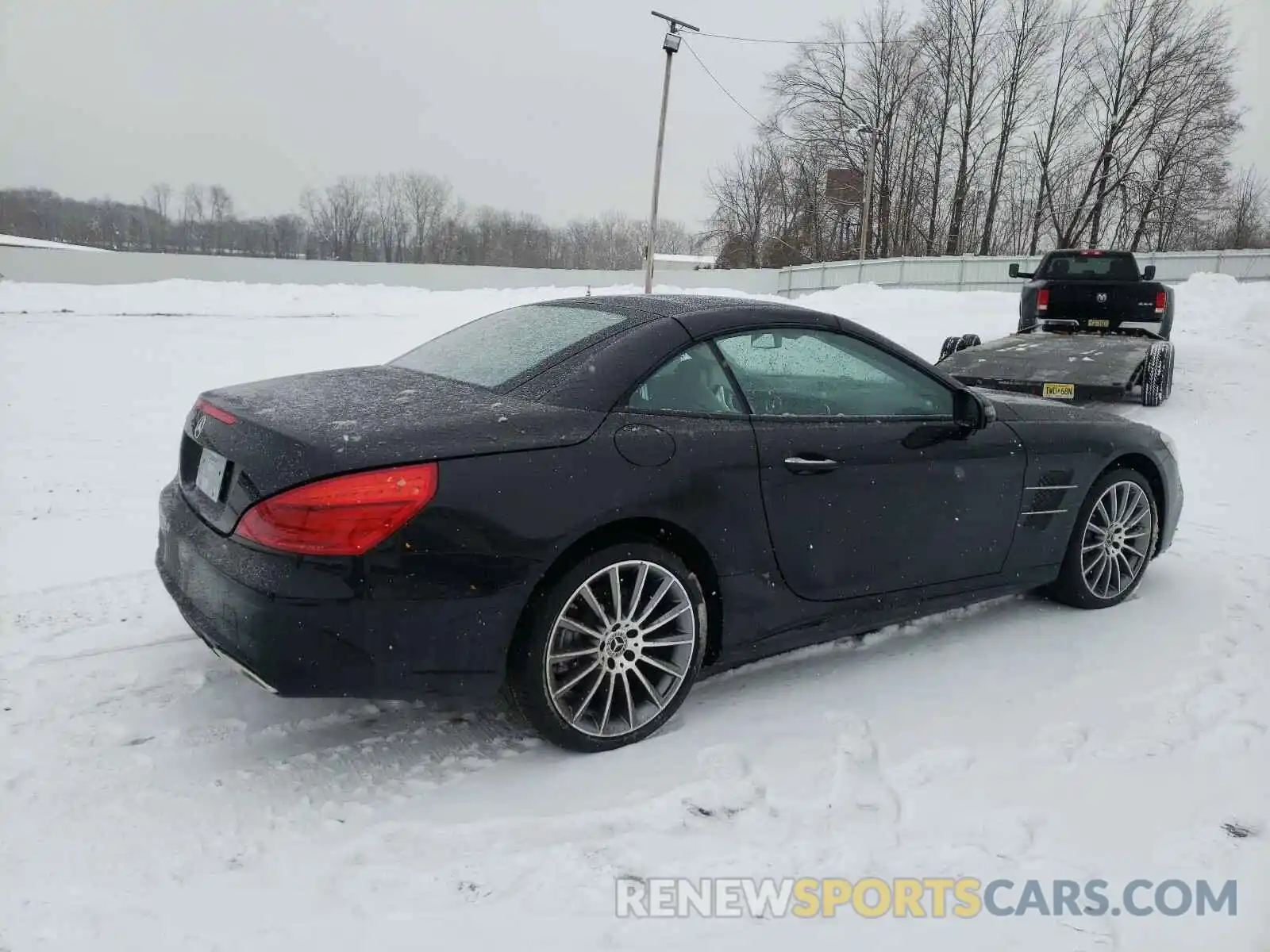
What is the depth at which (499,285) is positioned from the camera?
3008 centimetres

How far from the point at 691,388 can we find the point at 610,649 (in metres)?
0.92

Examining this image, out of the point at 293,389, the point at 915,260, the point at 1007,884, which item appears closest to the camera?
the point at 1007,884

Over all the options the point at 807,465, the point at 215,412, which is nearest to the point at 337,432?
the point at 215,412

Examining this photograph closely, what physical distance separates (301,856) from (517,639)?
800mm

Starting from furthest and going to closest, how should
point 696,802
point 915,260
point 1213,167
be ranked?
point 1213,167 → point 915,260 → point 696,802

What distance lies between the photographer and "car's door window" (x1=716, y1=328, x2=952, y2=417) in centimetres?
334

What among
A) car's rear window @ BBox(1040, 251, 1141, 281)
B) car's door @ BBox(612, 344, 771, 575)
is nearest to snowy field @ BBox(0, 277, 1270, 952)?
car's door @ BBox(612, 344, 771, 575)

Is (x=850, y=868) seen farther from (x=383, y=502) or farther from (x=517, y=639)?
(x=383, y=502)

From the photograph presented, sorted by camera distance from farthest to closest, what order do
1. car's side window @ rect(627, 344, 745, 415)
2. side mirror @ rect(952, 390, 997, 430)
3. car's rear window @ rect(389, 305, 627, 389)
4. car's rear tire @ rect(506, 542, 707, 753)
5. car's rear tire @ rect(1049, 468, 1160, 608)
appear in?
car's rear tire @ rect(1049, 468, 1160, 608), side mirror @ rect(952, 390, 997, 430), car's rear window @ rect(389, 305, 627, 389), car's side window @ rect(627, 344, 745, 415), car's rear tire @ rect(506, 542, 707, 753)

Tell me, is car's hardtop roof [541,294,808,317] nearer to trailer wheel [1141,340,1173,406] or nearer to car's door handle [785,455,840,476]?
car's door handle [785,455,840,476]

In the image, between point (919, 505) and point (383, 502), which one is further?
point (919, 505)

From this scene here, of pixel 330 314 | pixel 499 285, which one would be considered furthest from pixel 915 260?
pixel 330 314

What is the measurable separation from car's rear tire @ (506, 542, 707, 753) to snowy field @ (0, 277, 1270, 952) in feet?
0.40

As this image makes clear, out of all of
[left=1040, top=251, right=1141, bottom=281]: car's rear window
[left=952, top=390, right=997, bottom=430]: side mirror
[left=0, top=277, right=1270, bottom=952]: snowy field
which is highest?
[left=1040, top=251, right=1141, bottom=281]: car's rear window
